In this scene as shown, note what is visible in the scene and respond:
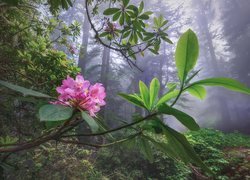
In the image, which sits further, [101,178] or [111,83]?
[111,83]

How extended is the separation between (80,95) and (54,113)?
16cm

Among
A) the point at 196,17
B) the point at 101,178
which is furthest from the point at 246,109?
the point at 101,178

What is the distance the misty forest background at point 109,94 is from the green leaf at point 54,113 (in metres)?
0.22

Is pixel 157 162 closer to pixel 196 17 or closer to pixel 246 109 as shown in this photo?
pixel 246 109

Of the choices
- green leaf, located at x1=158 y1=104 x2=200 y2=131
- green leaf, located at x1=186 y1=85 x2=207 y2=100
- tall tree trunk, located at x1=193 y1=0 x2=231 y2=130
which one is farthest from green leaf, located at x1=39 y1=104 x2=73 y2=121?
tall tree trunk, located at x1=193 y1=0 x2=231 y2=130

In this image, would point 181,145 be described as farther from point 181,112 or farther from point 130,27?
point 130,27

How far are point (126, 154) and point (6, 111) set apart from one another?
496 cm

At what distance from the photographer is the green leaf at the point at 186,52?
2.42 ft

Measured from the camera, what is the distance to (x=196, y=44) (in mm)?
731

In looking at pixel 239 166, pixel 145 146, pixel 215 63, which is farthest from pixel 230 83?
pixel 215 63

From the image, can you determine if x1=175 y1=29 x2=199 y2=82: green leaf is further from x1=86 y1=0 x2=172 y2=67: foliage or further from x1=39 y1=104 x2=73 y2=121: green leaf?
x1=86 y1=0 x2=172 y2=67: foliage

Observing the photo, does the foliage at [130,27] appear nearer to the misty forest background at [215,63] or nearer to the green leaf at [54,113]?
the green leaf at [54,113]

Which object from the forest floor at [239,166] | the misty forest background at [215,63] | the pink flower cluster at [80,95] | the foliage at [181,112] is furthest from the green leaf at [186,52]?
the misty forest background at [215,63]

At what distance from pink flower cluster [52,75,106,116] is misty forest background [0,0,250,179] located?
0.08 m
